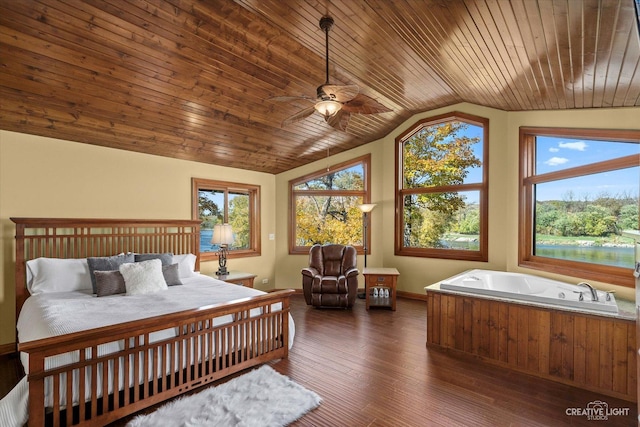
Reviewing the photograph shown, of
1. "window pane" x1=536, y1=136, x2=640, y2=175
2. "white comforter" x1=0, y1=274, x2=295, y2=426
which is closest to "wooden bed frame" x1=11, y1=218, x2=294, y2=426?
"white comforter" x1=0, y1=274, x2=295, y2=426

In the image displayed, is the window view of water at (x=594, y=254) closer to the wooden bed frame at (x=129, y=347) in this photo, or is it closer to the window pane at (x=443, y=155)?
the window pane at (x=443, y=155)

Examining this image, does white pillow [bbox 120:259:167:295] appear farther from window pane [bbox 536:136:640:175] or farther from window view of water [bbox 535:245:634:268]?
window pane [bbox 536:136:640:175]

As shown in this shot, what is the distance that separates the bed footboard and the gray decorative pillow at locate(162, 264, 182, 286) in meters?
1.25

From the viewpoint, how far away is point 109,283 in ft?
10.4

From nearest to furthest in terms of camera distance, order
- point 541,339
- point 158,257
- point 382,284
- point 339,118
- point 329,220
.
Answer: point 541,339
point 339,118
point 158,257
point 382,284
point 329,220

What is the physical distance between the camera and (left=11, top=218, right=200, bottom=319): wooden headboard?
3.30 meters

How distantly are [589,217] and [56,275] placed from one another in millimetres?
5681

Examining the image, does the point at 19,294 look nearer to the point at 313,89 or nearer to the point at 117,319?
the point at 117,319

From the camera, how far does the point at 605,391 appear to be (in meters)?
2.46

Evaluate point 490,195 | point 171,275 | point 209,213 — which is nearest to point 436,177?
point 490,195

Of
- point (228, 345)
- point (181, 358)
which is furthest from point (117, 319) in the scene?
point (228, 345)

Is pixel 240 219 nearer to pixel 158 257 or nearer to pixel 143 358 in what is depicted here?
pixel 158 257

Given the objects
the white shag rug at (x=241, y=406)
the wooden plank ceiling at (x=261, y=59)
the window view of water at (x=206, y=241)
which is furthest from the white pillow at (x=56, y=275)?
the white shag rug at (x=241, y=406)

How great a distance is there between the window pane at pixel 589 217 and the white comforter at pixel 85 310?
3.32 metres
